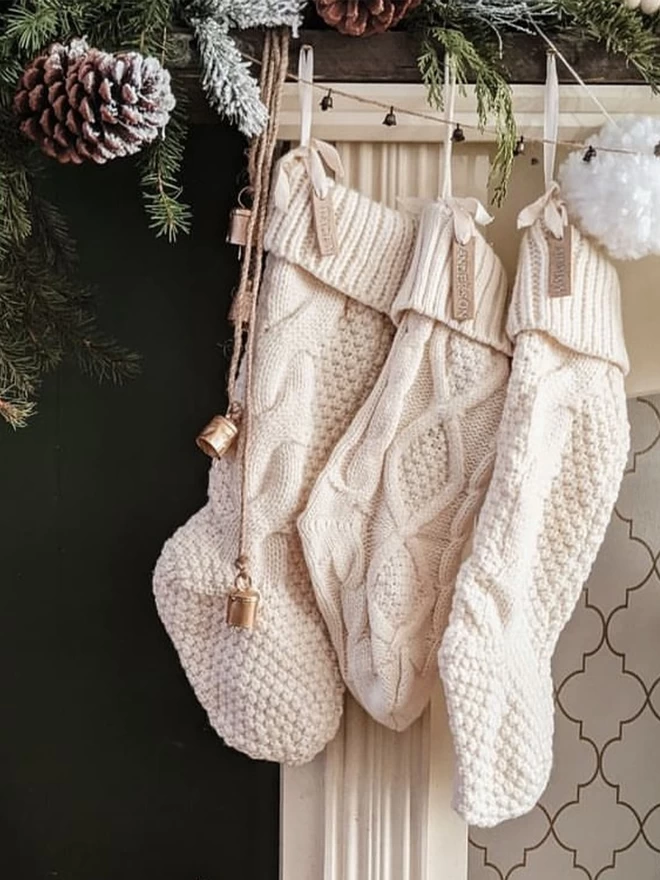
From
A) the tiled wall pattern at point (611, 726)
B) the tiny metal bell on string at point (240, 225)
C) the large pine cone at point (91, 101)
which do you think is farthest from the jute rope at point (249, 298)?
the tiled wall pattern at point (611, 726)

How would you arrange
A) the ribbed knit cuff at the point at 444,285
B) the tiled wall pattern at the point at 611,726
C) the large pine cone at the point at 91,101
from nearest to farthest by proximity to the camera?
the large pine cone at the point at 91,101
the ribbed knit cuff at the point at 444,285
the tiled wall pattern at the point at 611,726

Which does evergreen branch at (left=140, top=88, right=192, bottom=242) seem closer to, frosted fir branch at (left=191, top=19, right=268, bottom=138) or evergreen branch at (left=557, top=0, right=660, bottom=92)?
frosted fir branch at (left=191, top=19, right=268, bottom=138)

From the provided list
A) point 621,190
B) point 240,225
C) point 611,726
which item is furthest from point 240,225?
point 611,726

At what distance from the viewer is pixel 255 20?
91 cm

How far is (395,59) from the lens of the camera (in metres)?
0.94

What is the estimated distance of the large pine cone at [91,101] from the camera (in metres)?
0.85

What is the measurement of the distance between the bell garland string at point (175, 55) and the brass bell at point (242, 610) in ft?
0.84

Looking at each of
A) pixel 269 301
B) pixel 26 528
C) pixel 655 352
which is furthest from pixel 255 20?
pixel 26 528

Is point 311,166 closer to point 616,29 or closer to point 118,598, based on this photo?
point 616,29

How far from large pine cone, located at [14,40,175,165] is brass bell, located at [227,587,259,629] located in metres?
0.39

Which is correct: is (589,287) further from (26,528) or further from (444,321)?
(26,528)

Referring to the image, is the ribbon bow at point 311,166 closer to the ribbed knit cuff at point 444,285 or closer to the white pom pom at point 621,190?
the ribbed knit cuff at point 444,285

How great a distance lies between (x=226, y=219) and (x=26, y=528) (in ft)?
1.37

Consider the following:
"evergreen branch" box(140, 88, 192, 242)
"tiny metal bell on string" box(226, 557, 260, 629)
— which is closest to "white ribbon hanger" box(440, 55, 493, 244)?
"evergreen branch" box(140, 88, 192, 242)
